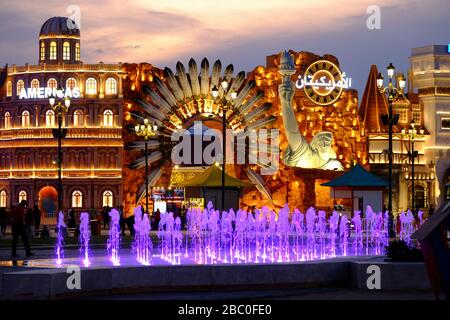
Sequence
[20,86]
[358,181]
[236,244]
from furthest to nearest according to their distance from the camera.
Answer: [20,86], [358,181], [236,244]

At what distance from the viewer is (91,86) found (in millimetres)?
78250

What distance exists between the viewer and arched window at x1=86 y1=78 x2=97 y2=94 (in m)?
78.1

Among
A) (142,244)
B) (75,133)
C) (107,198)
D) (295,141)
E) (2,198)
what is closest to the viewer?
(142,244)

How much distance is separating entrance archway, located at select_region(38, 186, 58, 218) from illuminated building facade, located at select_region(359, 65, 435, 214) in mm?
24423

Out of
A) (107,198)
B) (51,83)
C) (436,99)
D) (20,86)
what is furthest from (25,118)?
(436,99)

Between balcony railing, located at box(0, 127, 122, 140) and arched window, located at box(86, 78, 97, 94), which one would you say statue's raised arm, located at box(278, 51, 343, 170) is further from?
arched window, located at box(86, 78, 97, 94)

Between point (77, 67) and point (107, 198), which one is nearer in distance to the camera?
point (77, 67)

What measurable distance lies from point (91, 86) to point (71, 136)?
400 cm

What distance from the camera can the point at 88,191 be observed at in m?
77.9

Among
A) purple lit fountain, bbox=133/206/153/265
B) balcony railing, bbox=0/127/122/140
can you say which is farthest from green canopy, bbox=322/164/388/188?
balcony railing, bbox=0/127/122/140

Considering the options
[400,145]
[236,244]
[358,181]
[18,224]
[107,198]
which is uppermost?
[400,145]

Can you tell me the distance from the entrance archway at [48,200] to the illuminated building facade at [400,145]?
2442 centimetres

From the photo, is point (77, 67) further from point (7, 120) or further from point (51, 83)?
point (7, 120)

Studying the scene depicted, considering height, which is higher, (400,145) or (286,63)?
(286,63)
